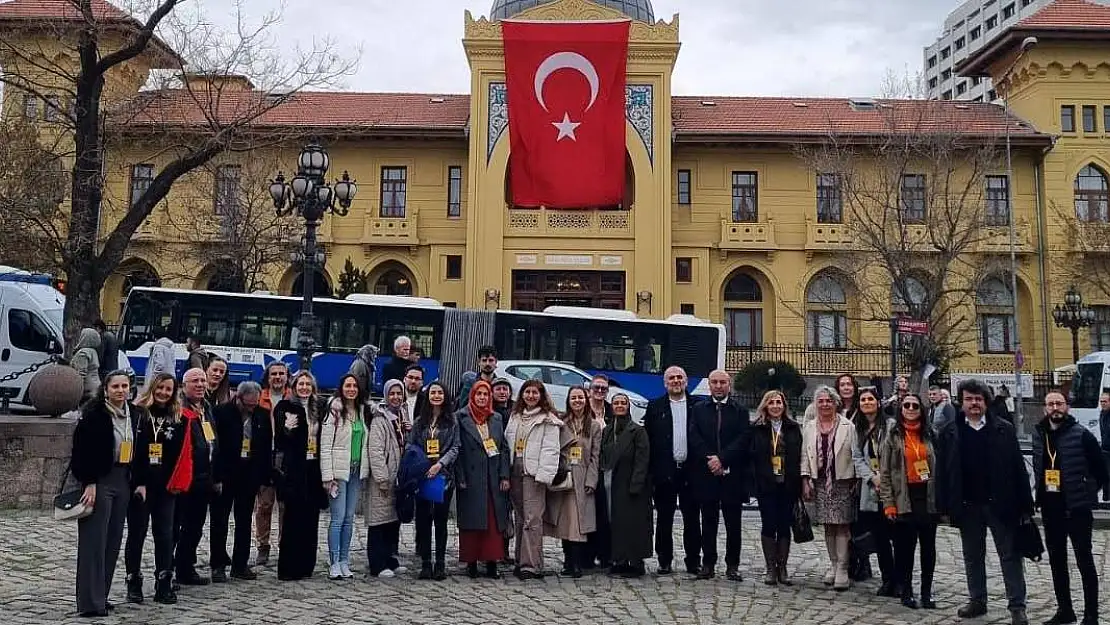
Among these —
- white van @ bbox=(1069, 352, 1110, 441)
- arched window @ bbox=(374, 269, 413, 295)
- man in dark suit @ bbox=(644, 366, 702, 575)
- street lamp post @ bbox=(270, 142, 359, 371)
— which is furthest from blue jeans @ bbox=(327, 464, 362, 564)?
arched window @ bbox=(374, 269, 413, 295)

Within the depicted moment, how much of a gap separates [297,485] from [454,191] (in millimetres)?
27485

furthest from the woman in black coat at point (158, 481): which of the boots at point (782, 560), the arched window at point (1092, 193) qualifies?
the arched window at point (1092, 193)

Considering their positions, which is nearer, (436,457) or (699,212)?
(436,457)

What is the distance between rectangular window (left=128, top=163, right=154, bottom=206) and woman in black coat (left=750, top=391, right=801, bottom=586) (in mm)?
31914

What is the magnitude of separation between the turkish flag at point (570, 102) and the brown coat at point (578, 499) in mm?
24027

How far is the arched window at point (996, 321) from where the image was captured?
3422cm

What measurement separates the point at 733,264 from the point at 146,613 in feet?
98.5

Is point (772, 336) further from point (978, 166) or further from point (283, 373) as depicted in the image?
point (283, 373)

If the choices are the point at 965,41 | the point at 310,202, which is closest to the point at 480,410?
the point at 310,202

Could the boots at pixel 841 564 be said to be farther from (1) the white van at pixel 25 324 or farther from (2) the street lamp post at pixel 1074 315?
(2) the street lamp post at pixel 1074 315

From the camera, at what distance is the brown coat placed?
866 cm

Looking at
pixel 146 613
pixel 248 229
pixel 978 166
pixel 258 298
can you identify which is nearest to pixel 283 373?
pixel 146 613

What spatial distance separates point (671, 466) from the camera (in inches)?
348

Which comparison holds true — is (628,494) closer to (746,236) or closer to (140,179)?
(746,236)
